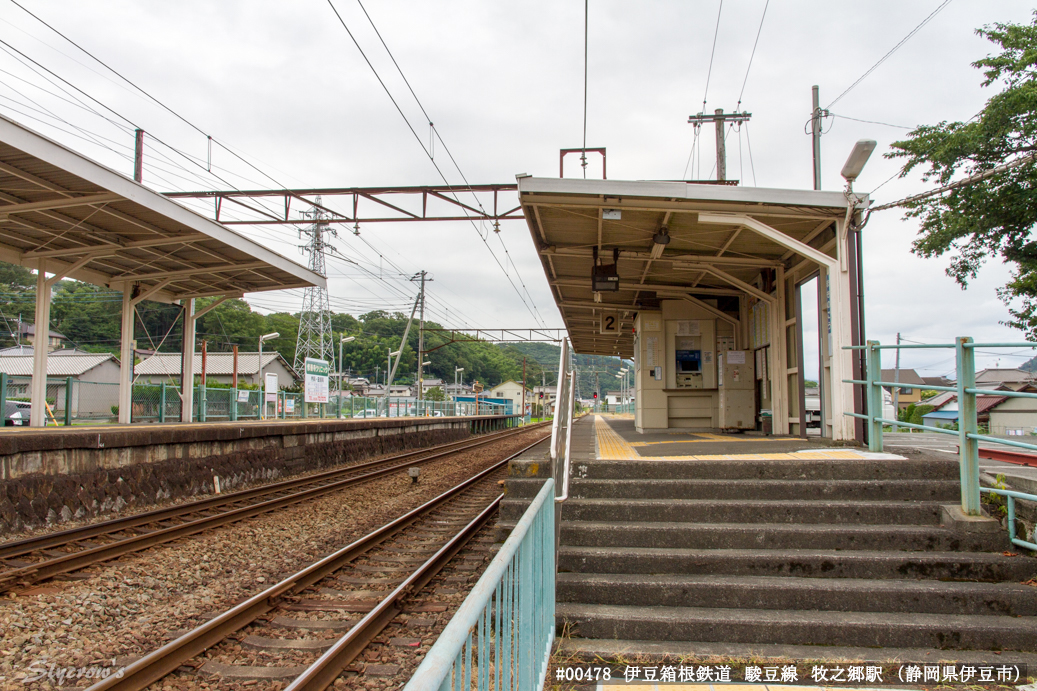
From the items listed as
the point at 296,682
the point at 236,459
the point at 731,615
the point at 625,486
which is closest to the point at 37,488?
the point at 236,459

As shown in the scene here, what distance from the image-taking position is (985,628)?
3.85m

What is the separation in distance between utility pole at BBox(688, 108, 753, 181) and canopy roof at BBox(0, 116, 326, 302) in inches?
422

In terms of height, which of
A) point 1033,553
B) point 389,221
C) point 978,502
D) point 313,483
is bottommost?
point 313,483

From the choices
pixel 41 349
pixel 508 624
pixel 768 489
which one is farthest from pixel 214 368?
pixel 508 624

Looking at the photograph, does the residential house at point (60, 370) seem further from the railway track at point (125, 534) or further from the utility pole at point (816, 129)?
the utility pole at point (816, 129)

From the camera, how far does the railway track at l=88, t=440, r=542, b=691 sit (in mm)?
4203

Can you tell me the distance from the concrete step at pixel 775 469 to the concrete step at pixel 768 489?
3.9 inches

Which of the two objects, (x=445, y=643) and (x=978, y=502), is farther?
(x=978, y=502)

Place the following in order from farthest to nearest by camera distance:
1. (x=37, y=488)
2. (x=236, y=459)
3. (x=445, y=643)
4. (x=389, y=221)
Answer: (x=389, y=221)
(x=236, y=459)
(x=37, y=488)
(x=445, y=643)

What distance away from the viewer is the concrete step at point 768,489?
5117 millimetres

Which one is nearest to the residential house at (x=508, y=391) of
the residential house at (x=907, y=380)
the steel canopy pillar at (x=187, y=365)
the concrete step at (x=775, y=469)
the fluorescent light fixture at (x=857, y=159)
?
the residential house at (x=907, y=380)

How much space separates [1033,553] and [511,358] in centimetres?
10490

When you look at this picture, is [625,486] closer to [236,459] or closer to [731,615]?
[731,615]

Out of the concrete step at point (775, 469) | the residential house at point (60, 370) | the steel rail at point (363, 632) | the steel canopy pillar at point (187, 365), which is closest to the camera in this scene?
the steel rail at point (363, 632)
